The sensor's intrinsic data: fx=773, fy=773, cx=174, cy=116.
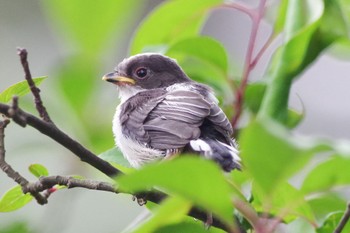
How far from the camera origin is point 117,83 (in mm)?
4109

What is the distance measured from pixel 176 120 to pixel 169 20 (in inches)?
15.7

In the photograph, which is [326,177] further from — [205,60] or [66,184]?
[205,60]

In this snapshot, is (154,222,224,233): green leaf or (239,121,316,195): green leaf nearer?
(239,121,316,195): green leaf

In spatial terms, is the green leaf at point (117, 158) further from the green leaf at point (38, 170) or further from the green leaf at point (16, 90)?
the green leaf at point (16, 90)

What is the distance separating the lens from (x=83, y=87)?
2266 mm

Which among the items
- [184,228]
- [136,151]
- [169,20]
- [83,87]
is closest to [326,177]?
[184,228]

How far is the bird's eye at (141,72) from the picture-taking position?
4.25 meters

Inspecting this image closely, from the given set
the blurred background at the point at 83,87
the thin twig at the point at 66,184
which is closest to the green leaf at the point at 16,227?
the blurred background at the point at 83,87

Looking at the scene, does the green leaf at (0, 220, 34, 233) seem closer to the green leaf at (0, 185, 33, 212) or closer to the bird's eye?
the green leaf at (0, 185, 33, 212)

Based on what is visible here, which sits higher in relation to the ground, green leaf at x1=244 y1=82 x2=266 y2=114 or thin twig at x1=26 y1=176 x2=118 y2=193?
thin twig at x1=26 y1=176 x2=118 y2=193

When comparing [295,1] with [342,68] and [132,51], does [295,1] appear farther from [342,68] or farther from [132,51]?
[342,68]

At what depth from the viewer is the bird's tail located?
2582 mm

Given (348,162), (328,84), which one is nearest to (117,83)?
(348,162)

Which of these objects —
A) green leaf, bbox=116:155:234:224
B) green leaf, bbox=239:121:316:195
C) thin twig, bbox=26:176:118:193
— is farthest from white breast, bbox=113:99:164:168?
green leaf, bbox=239:121:316:195
